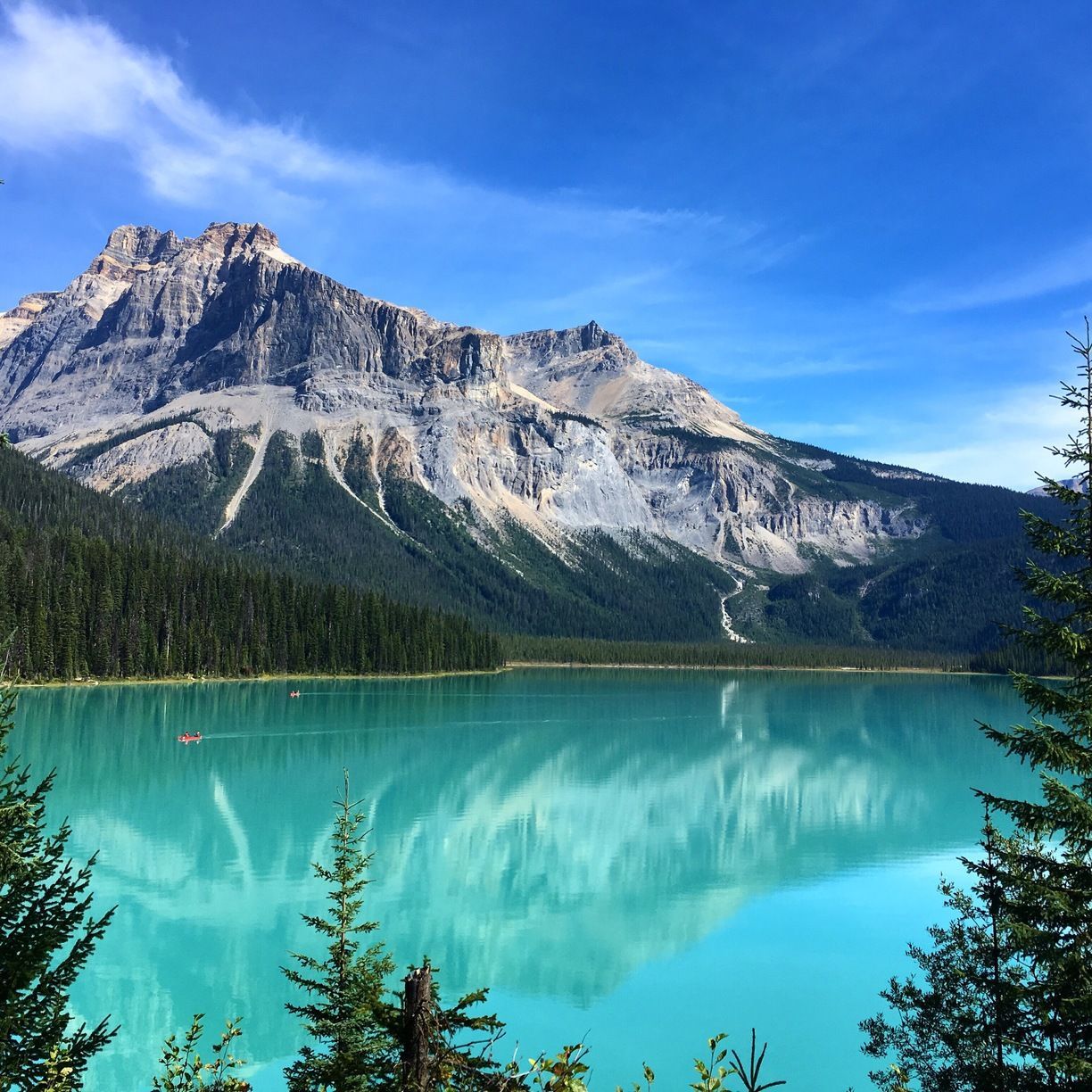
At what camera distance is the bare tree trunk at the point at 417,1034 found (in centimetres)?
530

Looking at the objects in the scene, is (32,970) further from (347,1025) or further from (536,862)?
(536,862)

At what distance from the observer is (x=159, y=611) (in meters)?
103

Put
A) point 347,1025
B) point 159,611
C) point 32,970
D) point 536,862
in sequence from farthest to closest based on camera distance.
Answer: point 159,611, point 536,862, point 347,1025, point 32,970

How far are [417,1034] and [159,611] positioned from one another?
107 m

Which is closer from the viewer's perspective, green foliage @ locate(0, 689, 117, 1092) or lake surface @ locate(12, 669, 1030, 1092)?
green foliage @ locate(0, 689, 117, 1092)

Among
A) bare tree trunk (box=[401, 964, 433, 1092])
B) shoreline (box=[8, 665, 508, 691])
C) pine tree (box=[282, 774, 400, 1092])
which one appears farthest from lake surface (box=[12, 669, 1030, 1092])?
bare tree trunk (box=[401, 964, 433, 1092])

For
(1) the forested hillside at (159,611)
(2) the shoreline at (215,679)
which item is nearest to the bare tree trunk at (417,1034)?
(1) the forested hillside at (159,611)

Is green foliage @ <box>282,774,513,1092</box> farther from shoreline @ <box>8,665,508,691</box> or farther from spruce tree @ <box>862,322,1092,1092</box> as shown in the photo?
shoreline @ <box>8,665,508,691</box>

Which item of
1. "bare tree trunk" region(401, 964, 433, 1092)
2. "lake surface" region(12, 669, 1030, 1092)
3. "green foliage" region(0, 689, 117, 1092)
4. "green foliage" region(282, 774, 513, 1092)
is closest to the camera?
"bare tree trunk" region(401, 964, 433, 1092)

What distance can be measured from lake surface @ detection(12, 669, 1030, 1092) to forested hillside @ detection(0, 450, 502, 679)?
1322cm

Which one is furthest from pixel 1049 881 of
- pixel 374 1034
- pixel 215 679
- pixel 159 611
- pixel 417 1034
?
pixel 215 679

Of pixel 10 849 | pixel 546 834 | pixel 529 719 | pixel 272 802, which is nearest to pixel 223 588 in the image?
pixel 529 719

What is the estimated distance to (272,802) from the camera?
44.8 m

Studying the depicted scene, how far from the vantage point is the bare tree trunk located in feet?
17.4
